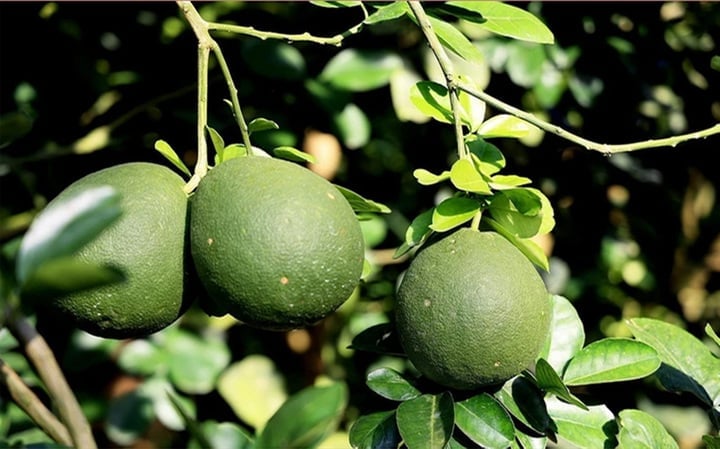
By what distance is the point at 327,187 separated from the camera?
78 cm

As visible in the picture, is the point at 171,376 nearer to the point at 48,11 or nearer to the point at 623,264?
the point at 48,11

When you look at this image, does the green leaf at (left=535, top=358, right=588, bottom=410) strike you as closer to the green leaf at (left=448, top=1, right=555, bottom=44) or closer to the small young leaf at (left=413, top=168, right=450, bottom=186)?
the small young leaf at (left=413, top=168, right=450, bottom=186)

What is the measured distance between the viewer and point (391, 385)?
2.70ft

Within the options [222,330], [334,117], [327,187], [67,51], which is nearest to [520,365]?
[327,187]

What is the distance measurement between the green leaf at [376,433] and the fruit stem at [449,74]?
254mm

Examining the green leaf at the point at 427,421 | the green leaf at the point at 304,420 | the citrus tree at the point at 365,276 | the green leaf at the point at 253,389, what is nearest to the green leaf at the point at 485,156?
the citrus tree at the point at 365,276

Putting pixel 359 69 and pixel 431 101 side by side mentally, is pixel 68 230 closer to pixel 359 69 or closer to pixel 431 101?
pixel 431 101

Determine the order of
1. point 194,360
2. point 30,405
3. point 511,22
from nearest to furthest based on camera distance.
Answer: point 30,405, point 511,22, point 194,360

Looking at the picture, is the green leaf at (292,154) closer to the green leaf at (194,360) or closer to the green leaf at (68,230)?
the green leaf at (68,230)

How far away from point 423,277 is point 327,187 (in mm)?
117

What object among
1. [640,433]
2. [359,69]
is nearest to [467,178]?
[640,433]

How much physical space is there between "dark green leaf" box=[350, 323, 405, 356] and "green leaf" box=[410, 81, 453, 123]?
223 mm

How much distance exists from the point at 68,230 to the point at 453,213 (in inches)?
16.3

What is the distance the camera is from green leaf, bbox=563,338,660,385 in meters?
0.79
